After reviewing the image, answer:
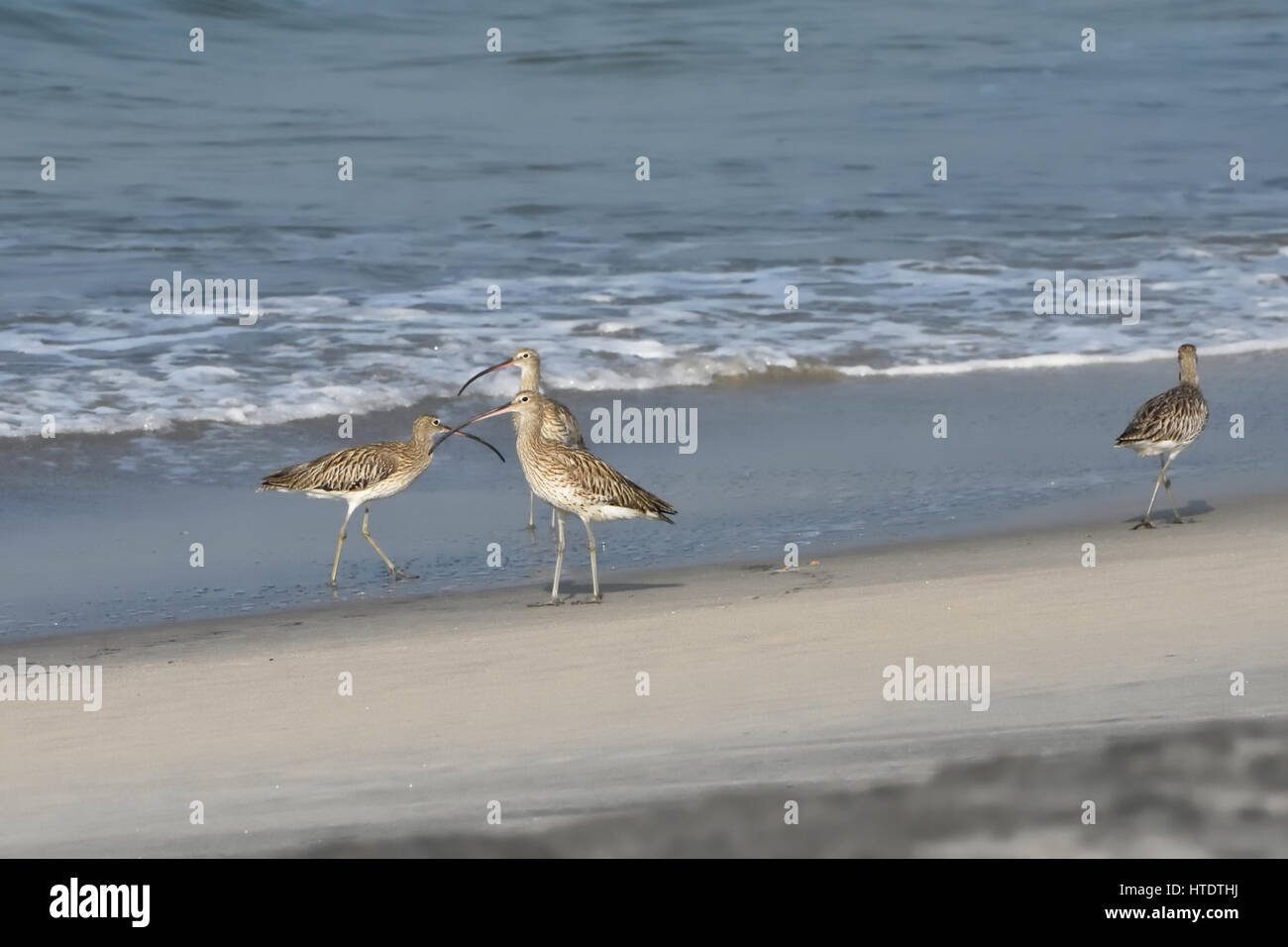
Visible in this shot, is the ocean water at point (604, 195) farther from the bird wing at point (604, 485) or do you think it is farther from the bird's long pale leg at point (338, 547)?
the bird wing at point (604, 485)

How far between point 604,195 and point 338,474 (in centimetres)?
958

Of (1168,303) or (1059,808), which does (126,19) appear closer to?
(1168,303)

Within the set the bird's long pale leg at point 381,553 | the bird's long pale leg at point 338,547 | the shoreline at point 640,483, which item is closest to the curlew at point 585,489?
the shoreline at point 640,483

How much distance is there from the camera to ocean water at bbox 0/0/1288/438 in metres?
12.9

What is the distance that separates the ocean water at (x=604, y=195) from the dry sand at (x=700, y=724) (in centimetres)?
465

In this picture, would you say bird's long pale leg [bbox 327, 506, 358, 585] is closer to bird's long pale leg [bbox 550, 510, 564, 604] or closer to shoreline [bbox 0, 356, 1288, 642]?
shoreline [bbox 0, 356, 1288, 642]

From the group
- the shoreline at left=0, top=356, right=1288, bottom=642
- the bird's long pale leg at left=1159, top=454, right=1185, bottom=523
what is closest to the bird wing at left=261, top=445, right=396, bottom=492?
the shoreline at left=0, top=356, right=1288, bottom=642

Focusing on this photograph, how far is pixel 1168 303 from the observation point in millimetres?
14617

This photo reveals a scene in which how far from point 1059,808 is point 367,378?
7.88m

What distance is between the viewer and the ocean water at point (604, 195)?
12945mm

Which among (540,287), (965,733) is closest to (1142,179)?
(540,287)

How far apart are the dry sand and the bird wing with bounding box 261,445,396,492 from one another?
3.89ft

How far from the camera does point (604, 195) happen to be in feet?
59.6

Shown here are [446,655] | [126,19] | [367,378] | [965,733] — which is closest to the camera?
[965,733]
